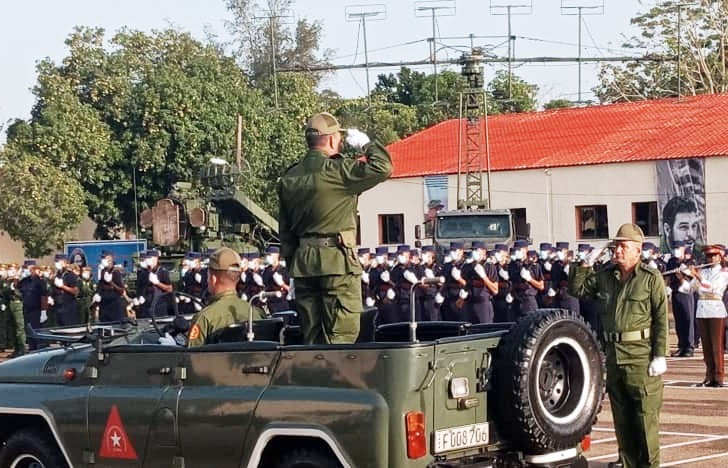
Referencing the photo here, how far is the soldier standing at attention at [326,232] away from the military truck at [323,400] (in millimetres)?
312

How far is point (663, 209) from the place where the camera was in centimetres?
4006

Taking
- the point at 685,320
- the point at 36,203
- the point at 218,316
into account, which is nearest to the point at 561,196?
the point at 36,203

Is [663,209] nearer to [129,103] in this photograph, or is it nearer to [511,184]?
[511,184]

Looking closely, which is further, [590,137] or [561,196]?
[590,137]

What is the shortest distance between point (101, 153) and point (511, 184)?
524 inches

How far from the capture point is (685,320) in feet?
67.1

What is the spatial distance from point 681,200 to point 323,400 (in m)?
34.2

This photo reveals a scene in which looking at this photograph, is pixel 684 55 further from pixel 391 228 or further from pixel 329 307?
pixel 329 307

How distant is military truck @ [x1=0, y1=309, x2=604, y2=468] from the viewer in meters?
6.71

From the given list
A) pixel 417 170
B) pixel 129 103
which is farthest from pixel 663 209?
pixel 129 103

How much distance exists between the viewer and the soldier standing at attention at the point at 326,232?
788 centimetres

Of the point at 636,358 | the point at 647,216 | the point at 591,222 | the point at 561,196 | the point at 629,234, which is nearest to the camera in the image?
the point at 636,358

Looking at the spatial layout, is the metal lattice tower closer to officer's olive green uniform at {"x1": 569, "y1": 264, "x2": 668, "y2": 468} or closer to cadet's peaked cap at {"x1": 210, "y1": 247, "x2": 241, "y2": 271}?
officer's olive green uniform at {"x1": 569, "y1": 264, "x2": 668, "y2": 468}

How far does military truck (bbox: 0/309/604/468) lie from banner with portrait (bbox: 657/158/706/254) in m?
32.4
